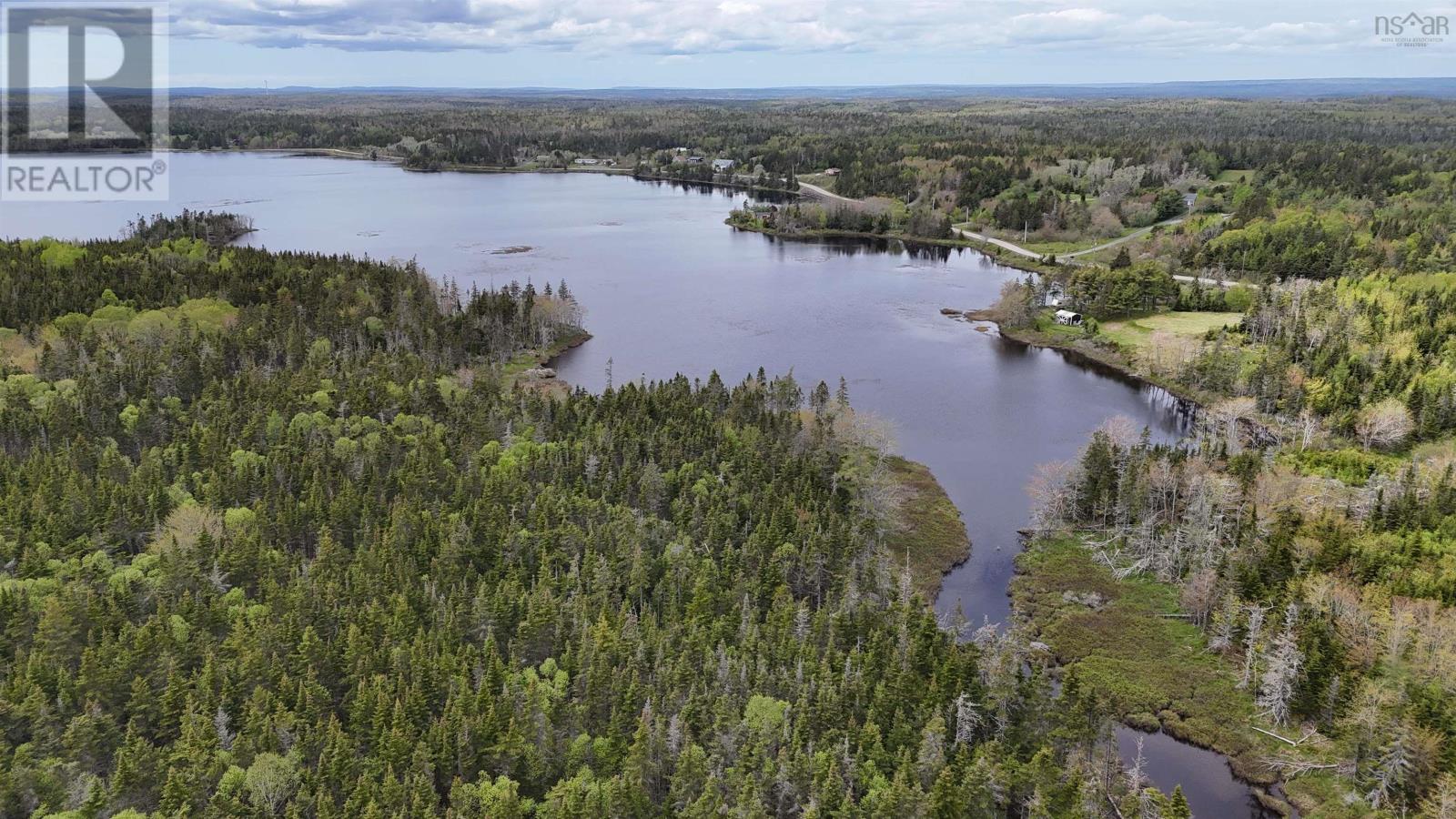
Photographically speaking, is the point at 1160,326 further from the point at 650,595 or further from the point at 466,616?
the point at 466,616

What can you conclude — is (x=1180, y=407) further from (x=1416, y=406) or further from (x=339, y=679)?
(x=339, y=679)

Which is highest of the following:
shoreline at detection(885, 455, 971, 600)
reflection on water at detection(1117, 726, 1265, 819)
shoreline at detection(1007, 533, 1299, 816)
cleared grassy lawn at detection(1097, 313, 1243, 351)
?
cleared grassy lawn at detection(1097, 313, 1243, 351)

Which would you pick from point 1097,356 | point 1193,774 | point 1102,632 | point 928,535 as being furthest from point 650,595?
point 1097,356

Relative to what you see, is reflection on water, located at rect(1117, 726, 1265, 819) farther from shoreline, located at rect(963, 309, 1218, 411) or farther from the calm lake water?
shoreline, located at rect(963, 309, 1218, 411)

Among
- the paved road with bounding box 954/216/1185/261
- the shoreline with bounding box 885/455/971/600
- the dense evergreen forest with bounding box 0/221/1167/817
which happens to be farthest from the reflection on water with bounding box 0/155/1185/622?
the dense evergreen forest with bounding box 0/221/1167/817

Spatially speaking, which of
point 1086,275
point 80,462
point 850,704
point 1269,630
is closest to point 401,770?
point 850,704
